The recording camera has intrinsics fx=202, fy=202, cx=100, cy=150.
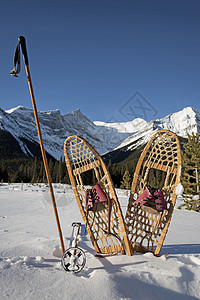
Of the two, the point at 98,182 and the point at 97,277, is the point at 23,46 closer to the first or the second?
the point at 98,182

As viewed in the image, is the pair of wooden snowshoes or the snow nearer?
the snow

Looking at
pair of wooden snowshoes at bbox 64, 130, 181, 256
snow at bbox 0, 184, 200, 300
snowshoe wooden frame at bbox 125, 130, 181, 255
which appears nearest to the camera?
snow at bbox 0, 184, 200, 300

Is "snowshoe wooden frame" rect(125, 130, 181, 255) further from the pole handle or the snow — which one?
the pole handle

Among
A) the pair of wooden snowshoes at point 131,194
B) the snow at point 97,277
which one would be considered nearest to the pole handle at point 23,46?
the pair of wooden snowshoes at point 131,194

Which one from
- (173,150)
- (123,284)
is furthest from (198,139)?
(123,284)

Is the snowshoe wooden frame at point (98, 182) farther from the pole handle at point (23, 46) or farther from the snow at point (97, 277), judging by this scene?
the pole handle at point (23, 46)

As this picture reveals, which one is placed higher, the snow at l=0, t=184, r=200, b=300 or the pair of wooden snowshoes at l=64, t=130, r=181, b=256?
the pair of wooden snowshoes at l=64, t=130, r=181, b=256

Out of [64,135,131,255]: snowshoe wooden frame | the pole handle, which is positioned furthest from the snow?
the pole handle

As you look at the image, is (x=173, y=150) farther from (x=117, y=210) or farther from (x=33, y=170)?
(x=33, y=170)

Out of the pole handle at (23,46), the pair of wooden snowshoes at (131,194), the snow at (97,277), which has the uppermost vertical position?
A: the pole handle at (23,46)

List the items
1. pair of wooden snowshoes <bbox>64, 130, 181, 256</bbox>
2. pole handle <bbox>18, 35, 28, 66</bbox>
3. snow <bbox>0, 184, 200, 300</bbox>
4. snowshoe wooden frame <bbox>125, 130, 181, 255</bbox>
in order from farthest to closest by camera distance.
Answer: snowshoe wooden frame <bbox>125, 130, 181, 255</bbox> < pair of wooden snowshoes <bbox>64, 130, 181, 256</bbox> < pole handle <bbox>18, 35, 28, 66</bbox> < snow <bbox>0, 184, 200, 300</bbox>

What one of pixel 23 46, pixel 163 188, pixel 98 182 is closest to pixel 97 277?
pixel 98 182

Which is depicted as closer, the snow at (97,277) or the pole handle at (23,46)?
the snow at (97,277)

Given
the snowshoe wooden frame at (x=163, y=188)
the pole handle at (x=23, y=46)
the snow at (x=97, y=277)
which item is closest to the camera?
the snow at (x=97, y=277)
